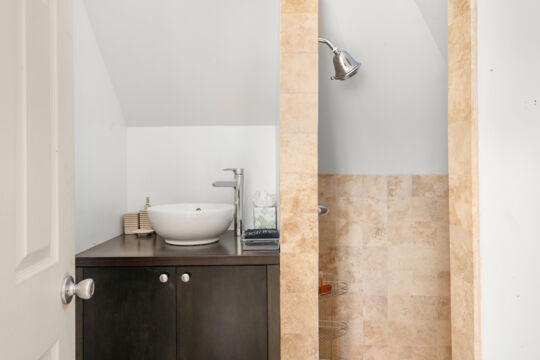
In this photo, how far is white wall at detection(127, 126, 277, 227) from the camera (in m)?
2.21

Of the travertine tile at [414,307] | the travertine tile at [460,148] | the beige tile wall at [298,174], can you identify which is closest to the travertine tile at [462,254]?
the travertine tile at [460,148]

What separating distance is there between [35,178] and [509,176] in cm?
103

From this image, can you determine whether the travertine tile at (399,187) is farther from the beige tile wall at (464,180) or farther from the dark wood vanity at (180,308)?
the beige tile wall at (464,180)

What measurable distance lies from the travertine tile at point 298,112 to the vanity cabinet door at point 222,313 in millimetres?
584

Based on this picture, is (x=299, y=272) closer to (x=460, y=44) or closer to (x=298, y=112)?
(x=298, y=112)

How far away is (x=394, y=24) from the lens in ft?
6.11

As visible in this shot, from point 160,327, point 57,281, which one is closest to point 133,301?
point 160,327

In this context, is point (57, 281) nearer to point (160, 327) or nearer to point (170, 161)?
point (160, 327)

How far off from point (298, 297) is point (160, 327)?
1.86 feet

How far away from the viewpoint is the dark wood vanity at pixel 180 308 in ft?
5.14

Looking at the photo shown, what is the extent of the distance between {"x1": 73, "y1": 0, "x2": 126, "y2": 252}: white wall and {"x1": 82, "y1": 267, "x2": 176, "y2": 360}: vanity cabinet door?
0.87 ft

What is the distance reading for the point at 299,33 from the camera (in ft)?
5.02

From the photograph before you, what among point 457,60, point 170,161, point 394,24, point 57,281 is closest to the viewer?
point 57,281

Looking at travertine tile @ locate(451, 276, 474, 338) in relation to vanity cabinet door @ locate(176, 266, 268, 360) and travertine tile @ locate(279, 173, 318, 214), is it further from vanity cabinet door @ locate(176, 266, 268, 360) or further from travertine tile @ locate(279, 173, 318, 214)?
vanity cabinet door @ locate(176, 266, 268, 360)
